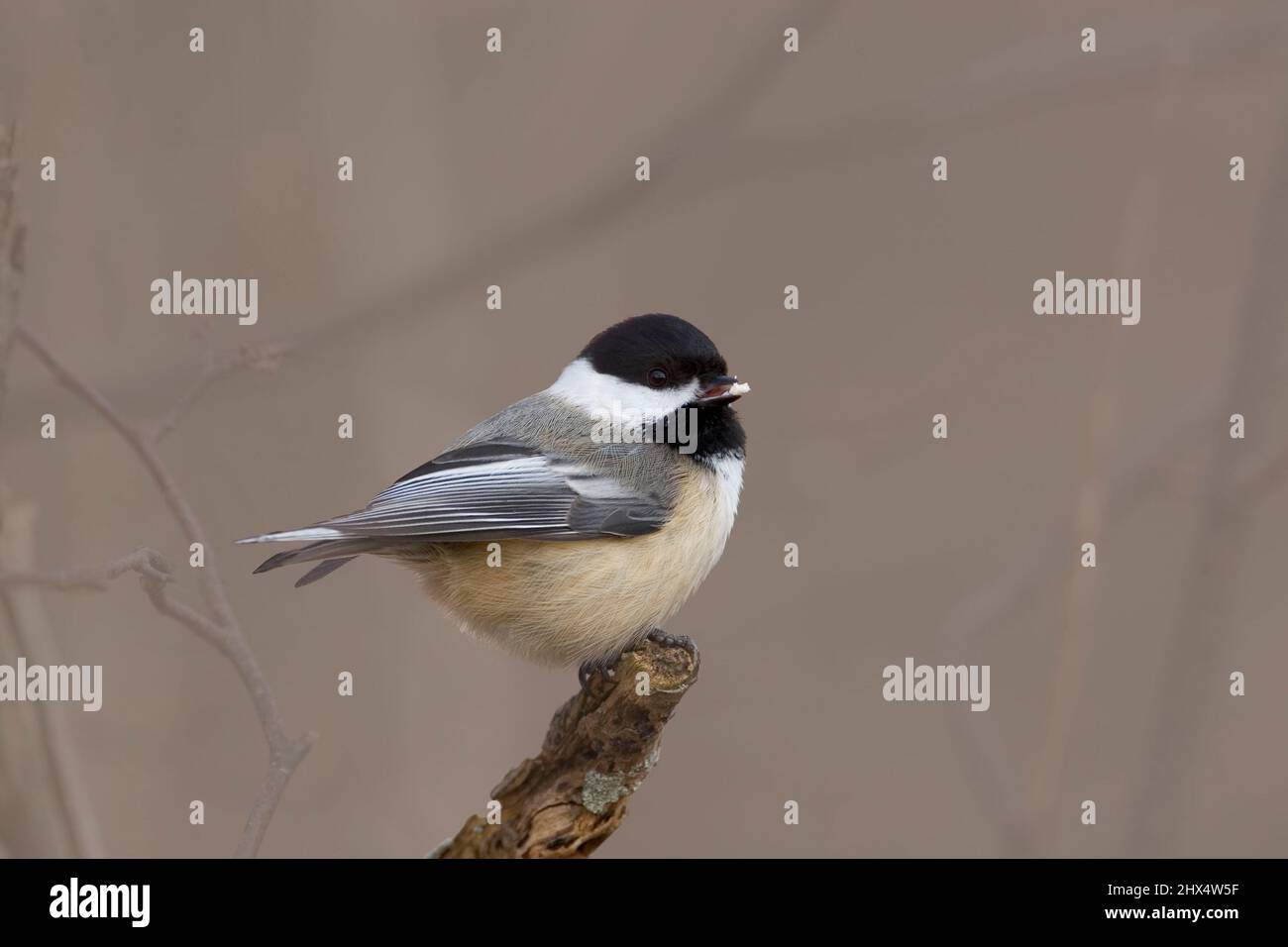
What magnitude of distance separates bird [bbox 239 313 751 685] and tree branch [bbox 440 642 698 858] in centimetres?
27

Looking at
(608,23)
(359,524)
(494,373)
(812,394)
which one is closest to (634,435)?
(359,524)

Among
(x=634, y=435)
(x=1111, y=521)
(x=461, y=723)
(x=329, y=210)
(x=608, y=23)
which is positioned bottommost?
(x=461, y=723)

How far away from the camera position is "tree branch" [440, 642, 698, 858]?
9.60ft

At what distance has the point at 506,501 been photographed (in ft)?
11.3

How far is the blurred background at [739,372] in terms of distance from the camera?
3.96 metres

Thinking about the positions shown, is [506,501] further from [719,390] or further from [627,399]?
[719,390]

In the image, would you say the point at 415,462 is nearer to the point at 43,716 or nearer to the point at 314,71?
the point at 314,71

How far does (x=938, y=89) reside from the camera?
177 inches

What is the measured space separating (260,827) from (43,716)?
2.95 ft

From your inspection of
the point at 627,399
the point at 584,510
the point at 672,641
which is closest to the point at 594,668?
the point at 672,641

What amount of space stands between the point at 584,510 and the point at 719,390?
1.78 feet

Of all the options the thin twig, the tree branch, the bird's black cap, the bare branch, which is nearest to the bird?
the bird's black cap

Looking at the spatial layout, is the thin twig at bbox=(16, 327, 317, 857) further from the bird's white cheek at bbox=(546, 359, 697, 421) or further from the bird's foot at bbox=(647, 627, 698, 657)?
the bird's white cheek at bbox=(546, 359, 697, 421)

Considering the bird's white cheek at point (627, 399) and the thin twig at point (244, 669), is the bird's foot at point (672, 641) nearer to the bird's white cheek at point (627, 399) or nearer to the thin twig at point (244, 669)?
the bird's white cheek at point (627, 399)
